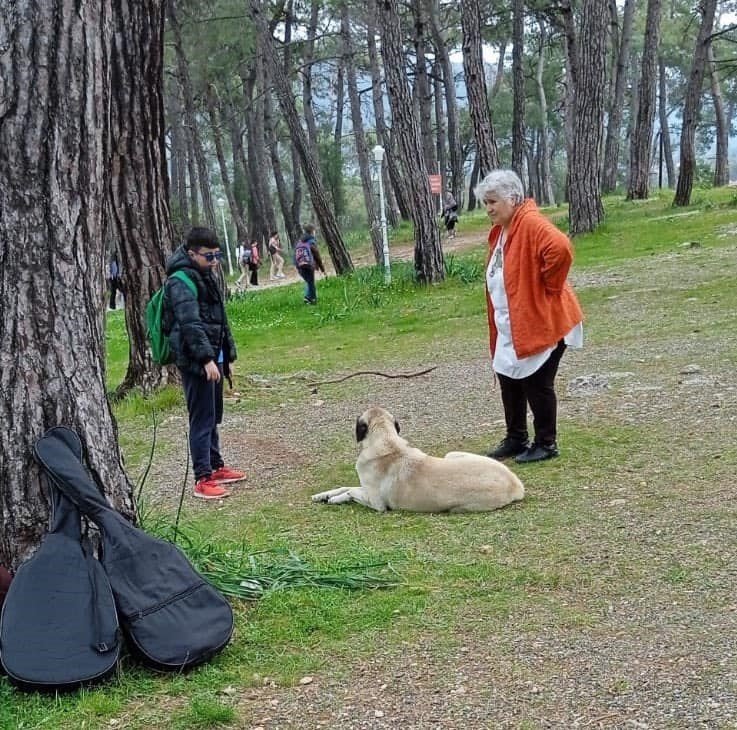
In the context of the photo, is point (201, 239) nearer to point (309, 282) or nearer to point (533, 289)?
point (533, 289)

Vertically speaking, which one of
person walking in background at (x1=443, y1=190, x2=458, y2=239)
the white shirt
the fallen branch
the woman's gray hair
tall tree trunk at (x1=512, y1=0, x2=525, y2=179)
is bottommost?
the fallen branch

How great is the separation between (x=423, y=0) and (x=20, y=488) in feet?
104

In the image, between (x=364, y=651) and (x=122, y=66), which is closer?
(x=364, y=651)

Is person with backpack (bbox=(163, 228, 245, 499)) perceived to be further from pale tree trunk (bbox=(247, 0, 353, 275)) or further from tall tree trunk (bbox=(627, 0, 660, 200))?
tall tree trunk (bbox=(627, 0, 660, 200))

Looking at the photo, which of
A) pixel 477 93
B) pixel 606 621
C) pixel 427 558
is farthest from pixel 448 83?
pixel 606 621

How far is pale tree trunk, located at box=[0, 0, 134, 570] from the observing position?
3787 mm

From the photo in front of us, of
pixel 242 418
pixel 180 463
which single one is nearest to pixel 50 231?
Result: pixel 180 463

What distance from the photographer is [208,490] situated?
6.43 metres

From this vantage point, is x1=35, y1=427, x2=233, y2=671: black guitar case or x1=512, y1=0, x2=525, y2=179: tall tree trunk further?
x1=512, y1=0, x2=525, y2=179: tall tree trunk

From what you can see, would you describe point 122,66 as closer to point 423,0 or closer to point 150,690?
point 150,690

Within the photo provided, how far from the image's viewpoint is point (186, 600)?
3.78m

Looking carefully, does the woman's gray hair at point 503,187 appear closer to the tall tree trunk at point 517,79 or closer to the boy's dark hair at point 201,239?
the boy's dark hair at point 201,239

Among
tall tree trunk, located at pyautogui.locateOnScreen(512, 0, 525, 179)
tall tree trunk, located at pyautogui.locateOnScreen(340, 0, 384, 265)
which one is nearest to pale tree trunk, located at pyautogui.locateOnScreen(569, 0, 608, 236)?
tall tree trunk, located at pyautogui.locateOnScreen(340, 0, 384, 265)

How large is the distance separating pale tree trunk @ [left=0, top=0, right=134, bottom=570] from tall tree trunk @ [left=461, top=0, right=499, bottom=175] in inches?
563
